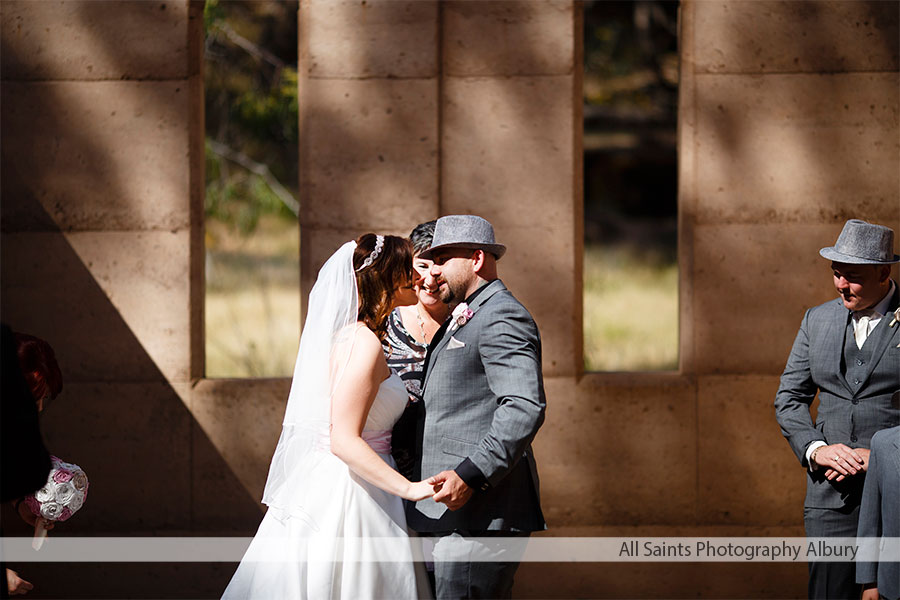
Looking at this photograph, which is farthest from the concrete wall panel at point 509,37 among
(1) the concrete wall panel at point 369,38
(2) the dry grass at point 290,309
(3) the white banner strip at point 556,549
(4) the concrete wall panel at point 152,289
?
(2) the dry grass at point 290,309

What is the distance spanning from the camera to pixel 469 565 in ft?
12.0

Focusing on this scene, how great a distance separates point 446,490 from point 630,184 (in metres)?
19.4

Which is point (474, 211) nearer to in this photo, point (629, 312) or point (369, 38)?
point (369, 38)

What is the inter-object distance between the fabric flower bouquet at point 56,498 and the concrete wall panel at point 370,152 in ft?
7.60

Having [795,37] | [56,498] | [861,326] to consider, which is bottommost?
[56,498]

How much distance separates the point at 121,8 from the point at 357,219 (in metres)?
1.91

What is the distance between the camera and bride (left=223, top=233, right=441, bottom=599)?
3650 mm

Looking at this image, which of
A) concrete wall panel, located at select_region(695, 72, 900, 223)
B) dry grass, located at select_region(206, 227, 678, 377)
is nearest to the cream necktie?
concrete wall panel, located at select_region(695, 72, 900, 223)

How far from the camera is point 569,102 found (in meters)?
5.71

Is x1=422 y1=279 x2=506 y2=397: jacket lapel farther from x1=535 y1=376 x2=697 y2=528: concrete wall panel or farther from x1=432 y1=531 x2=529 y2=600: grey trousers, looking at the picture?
x1=535 y1=376 x2=697 y2=528: concrete wall panel

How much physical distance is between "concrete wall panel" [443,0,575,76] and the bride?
2266mm

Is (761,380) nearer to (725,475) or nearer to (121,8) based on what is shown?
(725,475)

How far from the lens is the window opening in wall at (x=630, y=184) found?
524 inches

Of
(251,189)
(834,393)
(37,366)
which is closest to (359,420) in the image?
(37,366)
